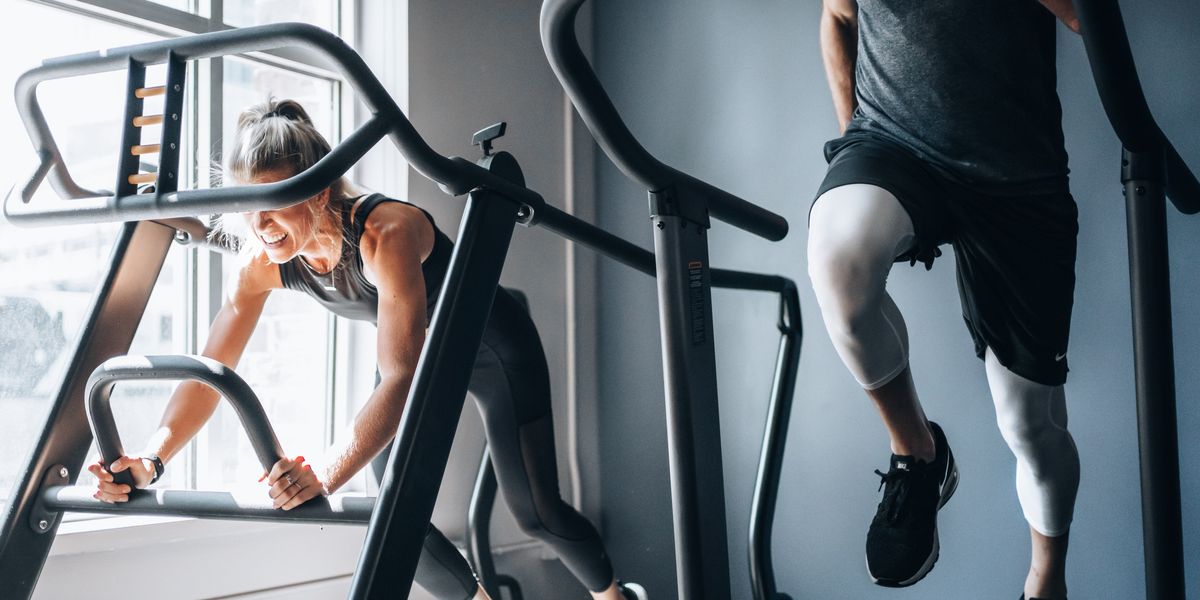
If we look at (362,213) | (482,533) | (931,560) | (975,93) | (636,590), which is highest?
(975,93)

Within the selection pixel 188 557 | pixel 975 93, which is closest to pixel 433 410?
pixel 975 93

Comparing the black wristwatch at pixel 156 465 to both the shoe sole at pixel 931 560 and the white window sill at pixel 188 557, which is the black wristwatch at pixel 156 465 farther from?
the shoe sole at pixel 931 560

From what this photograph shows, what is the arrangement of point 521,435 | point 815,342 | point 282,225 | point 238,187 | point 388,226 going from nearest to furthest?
point 238,187, point 282,225, point 388,226, point 521,435, point 815,342

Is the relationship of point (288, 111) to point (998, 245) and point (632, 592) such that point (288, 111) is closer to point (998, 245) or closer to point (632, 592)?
point (998, 245)

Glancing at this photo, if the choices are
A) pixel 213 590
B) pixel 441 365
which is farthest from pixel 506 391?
pixel 213 590

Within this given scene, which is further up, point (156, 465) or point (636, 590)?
point (156, 465)

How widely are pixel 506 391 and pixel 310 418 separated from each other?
3.99 feet

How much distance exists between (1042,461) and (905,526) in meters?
0.40

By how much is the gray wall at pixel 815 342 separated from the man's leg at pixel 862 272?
39.6 inches

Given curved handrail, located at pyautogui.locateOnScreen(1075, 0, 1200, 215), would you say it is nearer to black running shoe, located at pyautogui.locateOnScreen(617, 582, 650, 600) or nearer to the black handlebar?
the black handlebar

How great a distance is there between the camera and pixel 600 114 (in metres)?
1.19

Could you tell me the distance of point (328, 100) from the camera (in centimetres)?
291

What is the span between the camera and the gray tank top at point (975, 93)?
4.43ft

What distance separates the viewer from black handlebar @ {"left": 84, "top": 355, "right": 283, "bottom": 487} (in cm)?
112
